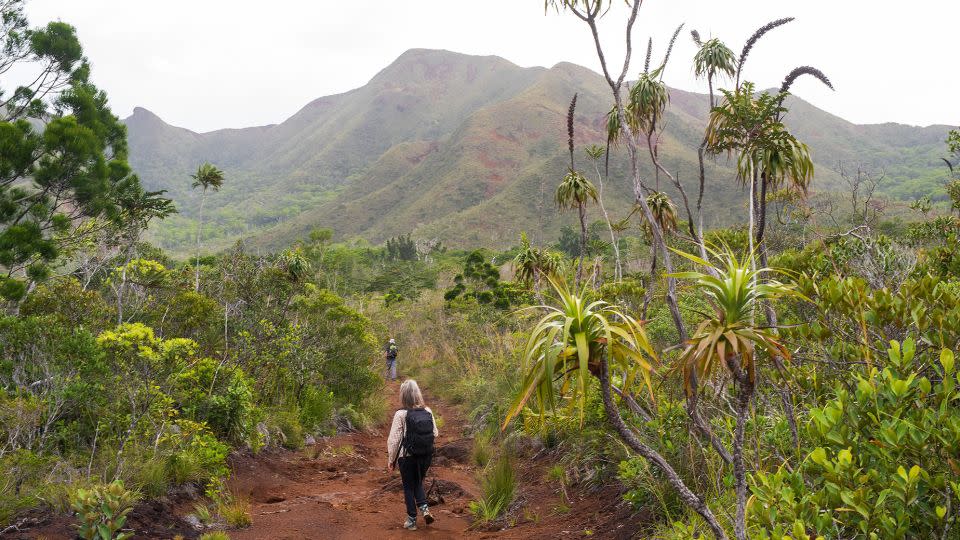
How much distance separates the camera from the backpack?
538 centimetres

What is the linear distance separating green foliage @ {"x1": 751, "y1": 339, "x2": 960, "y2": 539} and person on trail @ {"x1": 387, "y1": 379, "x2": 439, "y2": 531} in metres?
3.62

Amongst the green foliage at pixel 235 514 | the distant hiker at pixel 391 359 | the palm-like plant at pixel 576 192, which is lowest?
the distant hiker at pixel 391 359

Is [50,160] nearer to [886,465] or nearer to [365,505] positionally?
[365,505]

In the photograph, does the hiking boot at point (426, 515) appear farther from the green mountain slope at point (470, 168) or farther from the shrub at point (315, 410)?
the green mountain slope at point (470, 168)

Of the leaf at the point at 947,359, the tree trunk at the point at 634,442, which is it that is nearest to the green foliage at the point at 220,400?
the tree trunk at the point at 634,442

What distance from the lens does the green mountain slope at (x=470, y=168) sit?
231 feet

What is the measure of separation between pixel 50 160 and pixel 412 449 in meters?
6.57

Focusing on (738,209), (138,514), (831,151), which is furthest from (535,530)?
(831,151)

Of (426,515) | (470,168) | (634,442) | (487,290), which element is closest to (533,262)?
(487,290)

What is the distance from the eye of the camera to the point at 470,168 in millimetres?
92688

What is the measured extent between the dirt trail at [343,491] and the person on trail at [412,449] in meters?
0.21

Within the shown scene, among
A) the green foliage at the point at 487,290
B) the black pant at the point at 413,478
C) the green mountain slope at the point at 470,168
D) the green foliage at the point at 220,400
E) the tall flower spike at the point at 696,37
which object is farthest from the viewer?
the green mountain slope at the point at 470,168

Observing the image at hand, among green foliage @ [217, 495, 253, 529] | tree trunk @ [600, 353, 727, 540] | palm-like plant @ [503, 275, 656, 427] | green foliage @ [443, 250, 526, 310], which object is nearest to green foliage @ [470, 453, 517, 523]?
green foliage @ [217, 495, 253, 529]

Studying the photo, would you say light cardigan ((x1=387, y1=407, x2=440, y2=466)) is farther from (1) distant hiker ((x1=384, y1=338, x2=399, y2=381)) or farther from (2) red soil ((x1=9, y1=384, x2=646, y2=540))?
(1) distant hiker ((x1=384, y1=338, x2=399, y2=381))
